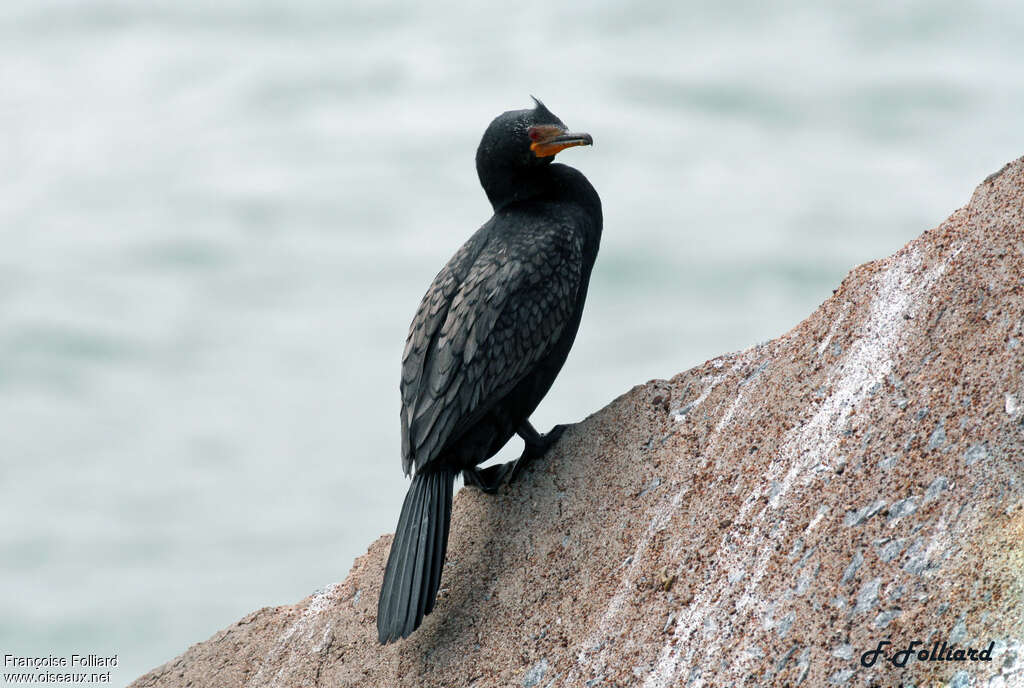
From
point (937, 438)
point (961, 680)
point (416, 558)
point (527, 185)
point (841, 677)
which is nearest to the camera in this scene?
point (961, 680)

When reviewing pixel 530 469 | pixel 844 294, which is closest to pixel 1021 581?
pixel 844 294

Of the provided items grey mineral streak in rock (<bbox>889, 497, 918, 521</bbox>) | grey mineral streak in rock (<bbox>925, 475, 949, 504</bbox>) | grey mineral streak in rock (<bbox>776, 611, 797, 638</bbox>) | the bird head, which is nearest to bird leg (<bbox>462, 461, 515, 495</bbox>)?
the bird head

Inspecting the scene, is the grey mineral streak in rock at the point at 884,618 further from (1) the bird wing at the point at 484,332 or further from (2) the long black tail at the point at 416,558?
(1) the bird wing at the point at 484,332

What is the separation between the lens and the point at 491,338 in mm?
4898

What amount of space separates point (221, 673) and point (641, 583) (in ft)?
7.86

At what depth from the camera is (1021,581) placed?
3303mm

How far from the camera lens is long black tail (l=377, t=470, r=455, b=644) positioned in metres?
4.55
